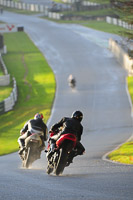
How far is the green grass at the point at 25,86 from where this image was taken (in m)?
32.9

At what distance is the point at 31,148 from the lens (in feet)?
55.3

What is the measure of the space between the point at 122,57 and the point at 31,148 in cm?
4078

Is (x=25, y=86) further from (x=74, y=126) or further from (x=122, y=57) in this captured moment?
(x=74, y=126)

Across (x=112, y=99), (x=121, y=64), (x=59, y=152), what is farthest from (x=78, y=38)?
(x=59, y=152)

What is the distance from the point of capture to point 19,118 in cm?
3653

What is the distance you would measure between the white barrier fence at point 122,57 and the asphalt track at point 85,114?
0.67m

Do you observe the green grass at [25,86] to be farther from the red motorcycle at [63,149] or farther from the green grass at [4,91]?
the red motorcycle at [63,149]

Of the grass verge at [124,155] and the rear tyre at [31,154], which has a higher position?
the rear tyre at [31,154]

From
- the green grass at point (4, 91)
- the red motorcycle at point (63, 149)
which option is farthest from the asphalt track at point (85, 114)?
the green grass at point (4, 91)

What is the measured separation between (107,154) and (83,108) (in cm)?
1637

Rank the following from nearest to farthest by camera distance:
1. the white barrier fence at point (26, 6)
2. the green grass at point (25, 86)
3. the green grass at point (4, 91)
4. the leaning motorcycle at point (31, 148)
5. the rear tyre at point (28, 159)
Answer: the leaning motorcycle at point (31, 148) < the rear tyre at point (28, 159) < the green grass at point (25, 86) < the green grass at point (4, 91) < the white barrier fence at point (26, 6)

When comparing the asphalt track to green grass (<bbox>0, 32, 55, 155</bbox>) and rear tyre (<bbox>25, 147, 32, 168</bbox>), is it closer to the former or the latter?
rear tyre (<bbox>25, 147, 32, 168</bbox>)

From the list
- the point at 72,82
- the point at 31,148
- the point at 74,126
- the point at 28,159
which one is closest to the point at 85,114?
the point at 72,82

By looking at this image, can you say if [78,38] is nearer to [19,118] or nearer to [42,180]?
[19,118]
